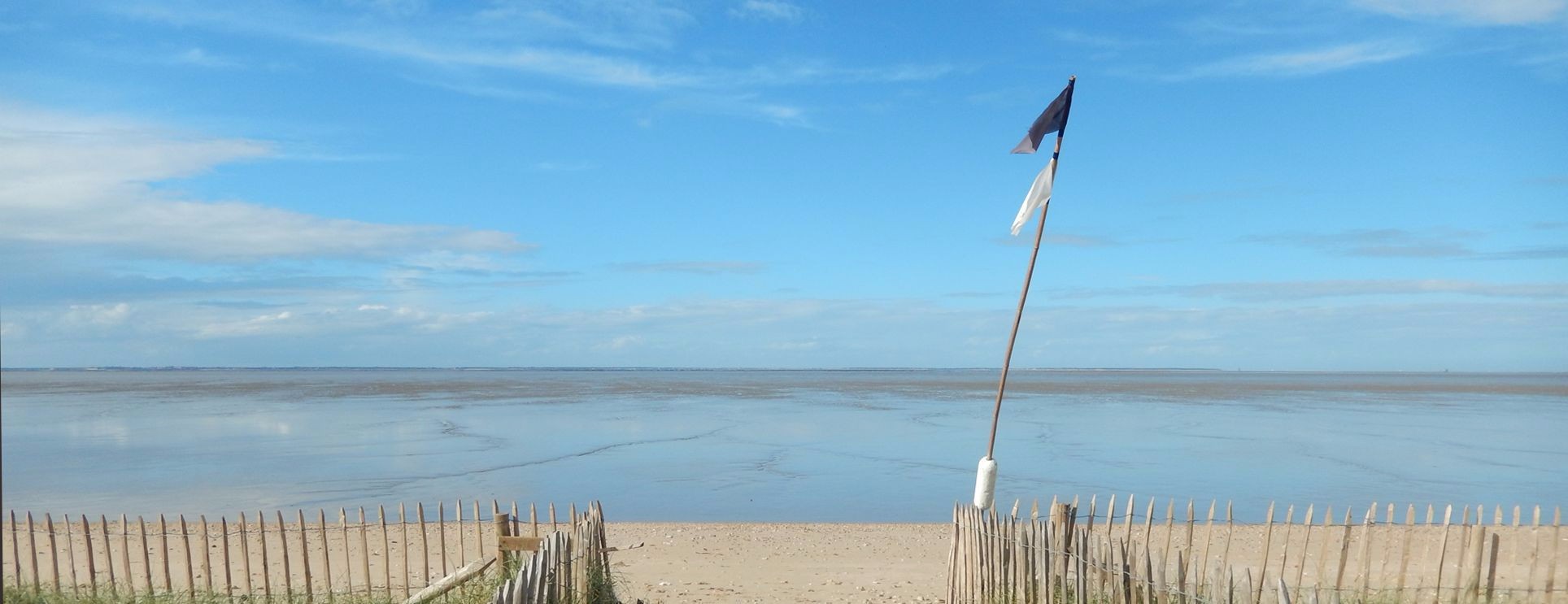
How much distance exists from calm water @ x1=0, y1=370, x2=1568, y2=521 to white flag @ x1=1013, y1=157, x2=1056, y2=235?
26.4ft

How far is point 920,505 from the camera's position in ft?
56.1

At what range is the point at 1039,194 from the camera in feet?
28.1

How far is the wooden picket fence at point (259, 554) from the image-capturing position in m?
8.64

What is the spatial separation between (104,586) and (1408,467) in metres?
21.6

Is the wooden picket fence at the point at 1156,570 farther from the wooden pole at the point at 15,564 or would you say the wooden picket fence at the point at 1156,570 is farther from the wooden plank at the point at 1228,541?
the wooden pole at the point at 15,564

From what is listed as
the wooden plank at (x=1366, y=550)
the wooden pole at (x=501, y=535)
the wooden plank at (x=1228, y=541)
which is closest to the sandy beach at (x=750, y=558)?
the wooden plank at (x=1366, y=550)

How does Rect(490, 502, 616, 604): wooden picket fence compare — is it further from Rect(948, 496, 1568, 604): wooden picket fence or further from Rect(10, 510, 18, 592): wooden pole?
Rect(10, 510, 18, 592): wooden pole

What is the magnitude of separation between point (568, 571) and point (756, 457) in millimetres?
16750

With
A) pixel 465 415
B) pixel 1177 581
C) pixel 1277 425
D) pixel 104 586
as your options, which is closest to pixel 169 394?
pixel 465 415

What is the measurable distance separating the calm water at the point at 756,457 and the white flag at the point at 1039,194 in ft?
26.4

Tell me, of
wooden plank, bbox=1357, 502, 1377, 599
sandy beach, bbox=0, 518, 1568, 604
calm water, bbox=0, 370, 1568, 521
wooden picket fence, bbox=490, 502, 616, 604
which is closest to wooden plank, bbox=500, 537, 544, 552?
→ wooden picket fence, bbox=490, 502, 616, 604

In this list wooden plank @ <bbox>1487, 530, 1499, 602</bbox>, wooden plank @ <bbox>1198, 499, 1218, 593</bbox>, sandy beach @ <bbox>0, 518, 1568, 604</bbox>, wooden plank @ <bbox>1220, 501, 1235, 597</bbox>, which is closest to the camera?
wooden plank @ <bbox>1220, 501, 1235, 597</bbox>

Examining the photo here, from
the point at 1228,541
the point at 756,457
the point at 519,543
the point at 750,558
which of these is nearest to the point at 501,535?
the point at 519,543

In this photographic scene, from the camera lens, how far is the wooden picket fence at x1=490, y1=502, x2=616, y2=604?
6.45m
